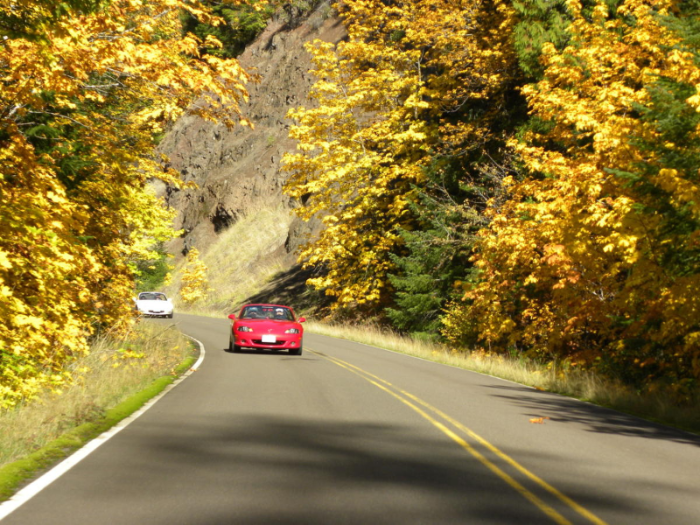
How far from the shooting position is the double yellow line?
5789mm

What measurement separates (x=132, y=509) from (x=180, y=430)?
11.2ft

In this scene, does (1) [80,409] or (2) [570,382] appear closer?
(1) [80,409]

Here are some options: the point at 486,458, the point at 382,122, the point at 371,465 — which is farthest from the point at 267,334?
the point at 382,122

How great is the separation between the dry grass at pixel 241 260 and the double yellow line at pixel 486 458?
43450 mm

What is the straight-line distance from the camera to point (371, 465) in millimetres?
7164

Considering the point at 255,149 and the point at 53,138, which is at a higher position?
the point at 255,149

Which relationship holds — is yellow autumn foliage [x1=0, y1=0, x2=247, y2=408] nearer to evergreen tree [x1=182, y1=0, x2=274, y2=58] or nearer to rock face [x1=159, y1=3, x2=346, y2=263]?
rock face [x1=159, y1=3, x2=346, y2=263]

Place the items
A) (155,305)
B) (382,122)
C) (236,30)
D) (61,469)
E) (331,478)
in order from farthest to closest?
(236,30) < (155,305) < (382,122) < (61,469) < (331,478)

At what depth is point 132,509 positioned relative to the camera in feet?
17.9

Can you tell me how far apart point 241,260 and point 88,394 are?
5467 centimetres

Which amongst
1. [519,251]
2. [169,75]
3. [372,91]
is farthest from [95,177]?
[372,91]

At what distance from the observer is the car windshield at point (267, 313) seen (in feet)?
72.9

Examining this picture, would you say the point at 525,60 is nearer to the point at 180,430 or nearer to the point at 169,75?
the point at 169,75

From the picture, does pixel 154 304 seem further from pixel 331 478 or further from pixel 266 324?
pixel 331 478
